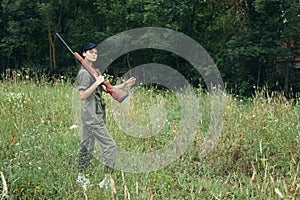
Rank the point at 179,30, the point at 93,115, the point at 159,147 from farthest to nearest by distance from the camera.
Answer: the point at 179,30 → the point at 159,147 → the point at 93,115

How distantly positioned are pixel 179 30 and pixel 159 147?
11125mm

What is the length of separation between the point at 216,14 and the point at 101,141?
42.8ft

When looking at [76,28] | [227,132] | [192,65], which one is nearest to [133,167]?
[227,132]

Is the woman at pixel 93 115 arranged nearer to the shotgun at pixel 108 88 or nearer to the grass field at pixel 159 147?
the shotgun at pixel 108 88

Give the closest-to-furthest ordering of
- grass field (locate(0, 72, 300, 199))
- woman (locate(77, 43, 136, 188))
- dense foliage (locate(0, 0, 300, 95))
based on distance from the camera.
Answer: grass field (locate(0, 72, 300, 199)) → woman (locate(77, 43, 136, 188)) → dense foliage (locate(0, 0, 300, 95))

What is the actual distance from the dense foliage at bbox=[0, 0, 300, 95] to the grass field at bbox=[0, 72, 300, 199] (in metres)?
6.84

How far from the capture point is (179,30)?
15352 millimetres

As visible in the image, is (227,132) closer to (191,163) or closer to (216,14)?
(191,163)

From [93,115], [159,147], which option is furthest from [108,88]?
[159,147]

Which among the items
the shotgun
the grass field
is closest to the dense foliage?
the grass field

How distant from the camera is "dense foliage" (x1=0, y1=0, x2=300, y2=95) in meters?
12.4

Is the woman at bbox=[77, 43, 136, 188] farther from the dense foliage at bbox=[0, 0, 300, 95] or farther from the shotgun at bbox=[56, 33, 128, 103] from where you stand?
the dense foliage at bbox=[0, 0, 300, 95]

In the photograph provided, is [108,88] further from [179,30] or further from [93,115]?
[179,30]

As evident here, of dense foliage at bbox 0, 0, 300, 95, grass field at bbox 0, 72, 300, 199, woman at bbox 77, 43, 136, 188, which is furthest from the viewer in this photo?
dense foliage at bbox 0, 0, 300, 95
